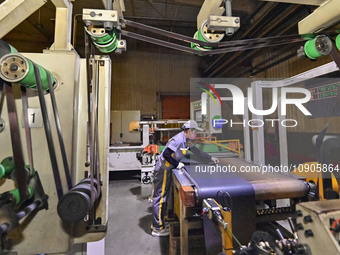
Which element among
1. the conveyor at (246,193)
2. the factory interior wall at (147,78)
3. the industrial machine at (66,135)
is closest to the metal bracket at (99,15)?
the industrial machine at (66,135)

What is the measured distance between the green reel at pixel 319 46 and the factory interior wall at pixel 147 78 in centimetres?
514

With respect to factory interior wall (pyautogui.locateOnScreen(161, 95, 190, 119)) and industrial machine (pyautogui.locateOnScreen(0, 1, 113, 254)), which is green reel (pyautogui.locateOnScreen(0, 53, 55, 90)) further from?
factory interior wall (pyautogui.locateOnScreen(161, 95, 190, 119))

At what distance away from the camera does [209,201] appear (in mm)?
1194

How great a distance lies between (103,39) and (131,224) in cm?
248

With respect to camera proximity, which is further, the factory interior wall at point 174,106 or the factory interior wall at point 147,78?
the factory interior wall at point 174,106

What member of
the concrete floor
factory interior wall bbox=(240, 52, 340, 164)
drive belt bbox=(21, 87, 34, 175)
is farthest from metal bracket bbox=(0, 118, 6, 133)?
factory interior wall bbox=(240, 52, 340, 164)

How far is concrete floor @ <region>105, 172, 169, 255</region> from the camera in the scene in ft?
6.54

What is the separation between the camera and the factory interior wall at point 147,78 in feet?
19.1

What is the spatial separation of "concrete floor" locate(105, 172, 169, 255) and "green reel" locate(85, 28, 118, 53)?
6.81ft

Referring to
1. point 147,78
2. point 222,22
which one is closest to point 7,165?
point 222,22

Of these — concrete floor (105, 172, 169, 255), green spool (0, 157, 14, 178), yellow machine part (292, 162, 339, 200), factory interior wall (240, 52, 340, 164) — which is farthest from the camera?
factory interior wall (240, 52, 340, 164)

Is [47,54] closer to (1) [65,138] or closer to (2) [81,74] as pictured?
(2) [81,74]

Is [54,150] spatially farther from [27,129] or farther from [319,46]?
[319,46]

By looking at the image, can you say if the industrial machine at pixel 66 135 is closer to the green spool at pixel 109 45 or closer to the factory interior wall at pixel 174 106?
the green spool at pixel 109 45
